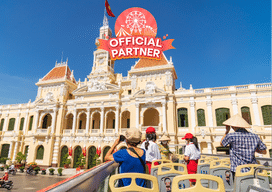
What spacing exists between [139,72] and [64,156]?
16.2 meters

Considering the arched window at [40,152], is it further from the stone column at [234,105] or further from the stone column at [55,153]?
the stone column at [234,105]

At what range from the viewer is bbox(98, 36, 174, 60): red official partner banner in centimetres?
1719

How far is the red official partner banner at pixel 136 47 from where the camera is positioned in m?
17.2

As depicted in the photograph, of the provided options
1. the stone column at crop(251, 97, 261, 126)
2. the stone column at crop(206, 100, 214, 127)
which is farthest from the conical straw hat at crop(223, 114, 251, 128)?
the stone column at crop(251, 97, 261, 126)

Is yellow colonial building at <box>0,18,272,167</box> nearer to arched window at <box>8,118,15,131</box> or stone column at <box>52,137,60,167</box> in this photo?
stone column at <box>52,137,60,167</box>

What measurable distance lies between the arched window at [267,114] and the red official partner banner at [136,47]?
12.5m

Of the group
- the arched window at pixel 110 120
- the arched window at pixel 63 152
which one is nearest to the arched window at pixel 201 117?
the arched window at pixel 110 120

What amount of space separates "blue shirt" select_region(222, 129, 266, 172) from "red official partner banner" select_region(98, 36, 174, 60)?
1404 cm

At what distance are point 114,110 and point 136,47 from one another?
420 inches

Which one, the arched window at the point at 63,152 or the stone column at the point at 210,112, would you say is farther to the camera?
the arched window at the point at 63,152

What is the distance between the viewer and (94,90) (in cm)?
2550

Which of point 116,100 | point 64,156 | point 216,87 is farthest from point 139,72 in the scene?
point 64,156

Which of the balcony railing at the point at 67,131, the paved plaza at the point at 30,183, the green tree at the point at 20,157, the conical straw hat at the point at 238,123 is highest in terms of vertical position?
the conical straw hat at the point at 238,123

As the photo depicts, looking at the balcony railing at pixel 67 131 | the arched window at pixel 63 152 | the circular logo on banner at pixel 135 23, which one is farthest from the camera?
the balcony railing at pixel 67 131
